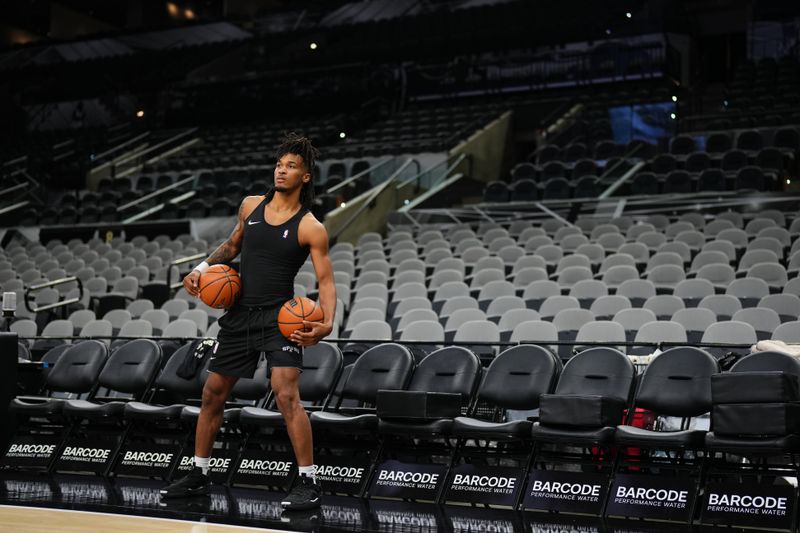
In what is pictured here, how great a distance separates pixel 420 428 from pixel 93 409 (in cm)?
218

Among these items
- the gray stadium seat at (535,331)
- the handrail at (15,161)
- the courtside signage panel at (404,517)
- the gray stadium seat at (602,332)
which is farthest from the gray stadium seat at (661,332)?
the handrail at (15,161)

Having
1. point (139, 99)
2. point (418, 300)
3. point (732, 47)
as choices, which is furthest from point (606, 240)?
point (139, 99)

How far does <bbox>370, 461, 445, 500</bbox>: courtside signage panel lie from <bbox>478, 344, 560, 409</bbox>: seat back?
70 centimetres

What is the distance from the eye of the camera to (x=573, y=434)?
15.9 ft

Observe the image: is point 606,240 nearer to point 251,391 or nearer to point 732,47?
point 251,391

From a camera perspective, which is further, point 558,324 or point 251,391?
point 558,324

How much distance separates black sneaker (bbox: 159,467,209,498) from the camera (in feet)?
15.4

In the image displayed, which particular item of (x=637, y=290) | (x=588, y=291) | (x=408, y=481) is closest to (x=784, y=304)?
(x=637, y=290)

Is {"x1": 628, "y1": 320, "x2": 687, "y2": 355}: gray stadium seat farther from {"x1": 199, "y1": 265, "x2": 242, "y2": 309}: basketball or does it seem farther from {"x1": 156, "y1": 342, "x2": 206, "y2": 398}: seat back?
{"x1": 199, "y1": 265, "x2": 242, "y2": 309}: basketball

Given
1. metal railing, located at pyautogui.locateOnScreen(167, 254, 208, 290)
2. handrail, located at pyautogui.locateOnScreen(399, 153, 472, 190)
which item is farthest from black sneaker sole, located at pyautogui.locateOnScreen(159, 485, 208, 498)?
handrail, located at pyautogui.locateOnScreen(399, 153, 472, 190)

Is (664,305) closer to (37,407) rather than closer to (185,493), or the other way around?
(185,493)

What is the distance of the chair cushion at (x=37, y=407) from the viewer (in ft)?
20.2

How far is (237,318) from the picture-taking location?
4.70 metres

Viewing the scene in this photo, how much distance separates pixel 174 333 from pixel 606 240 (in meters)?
4.90
